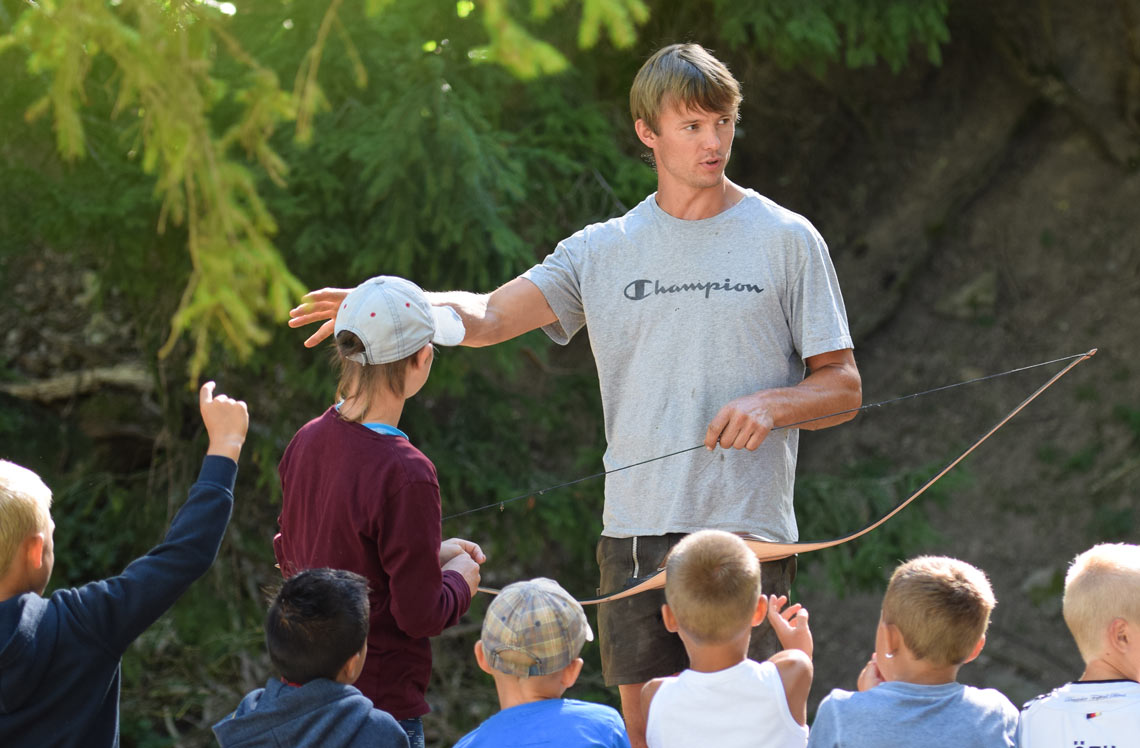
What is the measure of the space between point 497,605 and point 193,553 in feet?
1.83

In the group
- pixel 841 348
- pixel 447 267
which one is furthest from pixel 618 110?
pixel 841 348

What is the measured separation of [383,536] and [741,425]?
712mm

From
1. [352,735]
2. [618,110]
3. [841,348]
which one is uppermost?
[618,110]

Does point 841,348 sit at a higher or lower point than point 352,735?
higher

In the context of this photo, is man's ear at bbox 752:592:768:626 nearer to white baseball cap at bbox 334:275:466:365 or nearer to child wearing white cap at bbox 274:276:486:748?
child wearing white cap at bbox 274:276:486:748

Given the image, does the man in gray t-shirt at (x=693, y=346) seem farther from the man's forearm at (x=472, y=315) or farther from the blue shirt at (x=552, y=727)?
the blue shirt at (x=552, y=727)

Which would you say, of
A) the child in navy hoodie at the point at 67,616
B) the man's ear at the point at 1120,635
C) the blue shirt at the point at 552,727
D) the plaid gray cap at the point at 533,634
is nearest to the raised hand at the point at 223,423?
the child in navy hoodie at the point at 67,616

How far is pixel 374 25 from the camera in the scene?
15.3 ft

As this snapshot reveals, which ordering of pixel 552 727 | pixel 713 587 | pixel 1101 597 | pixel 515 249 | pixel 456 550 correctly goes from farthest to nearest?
pixel 515 249, pixel 456 550, pixel 1101 597, pixel 713 587, pixel 552 727

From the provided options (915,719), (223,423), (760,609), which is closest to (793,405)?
(760,609)

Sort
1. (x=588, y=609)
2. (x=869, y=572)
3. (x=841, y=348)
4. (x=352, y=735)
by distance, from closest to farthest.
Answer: (x=352, y=735), (x=841, y=348), (x=869, y=572), (x=588, y=609)

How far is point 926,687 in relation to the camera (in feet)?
6.78

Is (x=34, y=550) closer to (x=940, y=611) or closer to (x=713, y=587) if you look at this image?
(x=713, y=587)

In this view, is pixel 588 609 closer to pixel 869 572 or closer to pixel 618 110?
pixel 869 572
